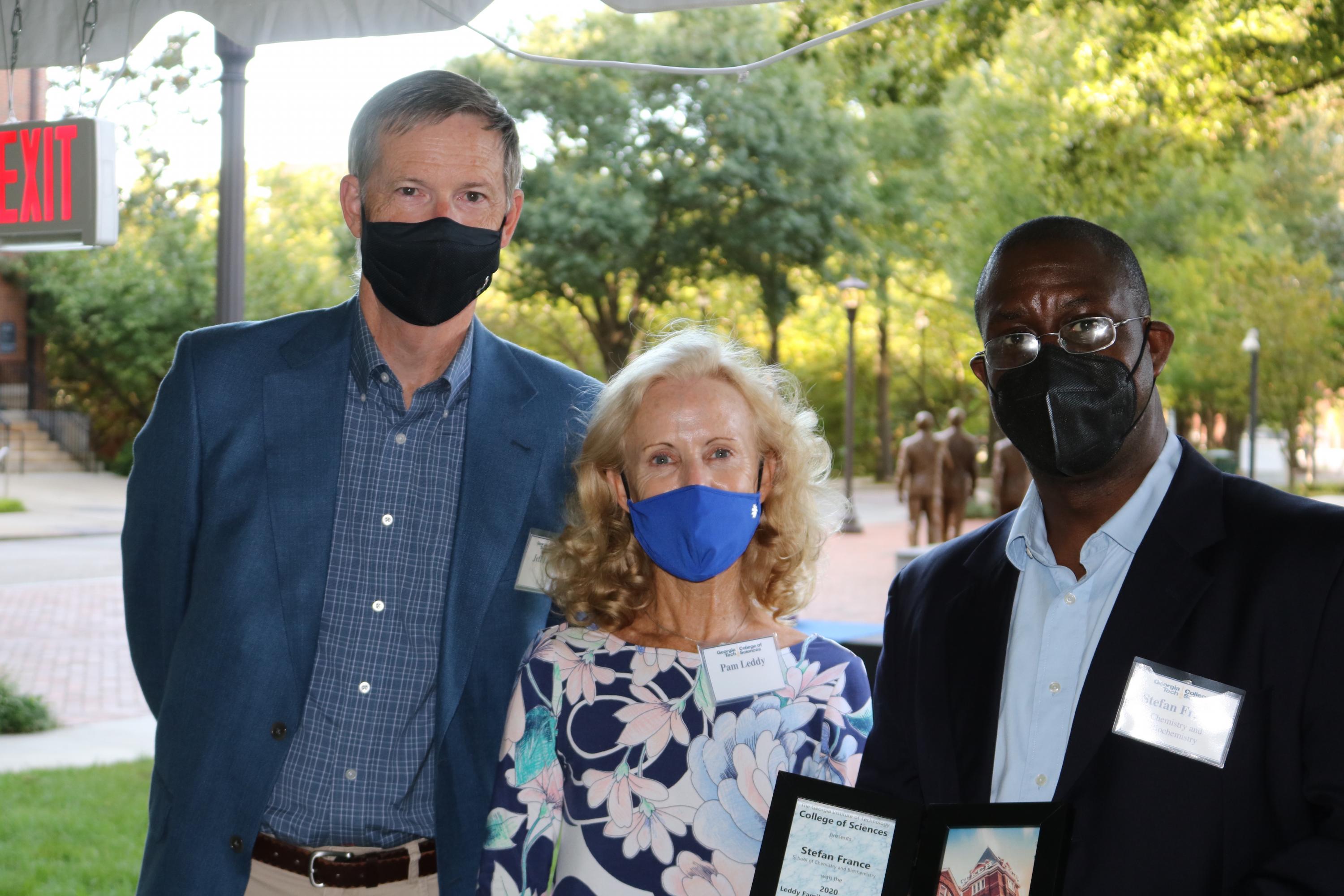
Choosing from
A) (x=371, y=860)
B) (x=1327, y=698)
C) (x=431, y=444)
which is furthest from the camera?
(x=431, y=444)

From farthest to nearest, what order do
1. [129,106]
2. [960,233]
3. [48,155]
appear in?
[960,233] < [129,106] < [48,155]

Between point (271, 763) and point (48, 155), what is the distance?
2.23 m

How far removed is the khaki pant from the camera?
7.95ft

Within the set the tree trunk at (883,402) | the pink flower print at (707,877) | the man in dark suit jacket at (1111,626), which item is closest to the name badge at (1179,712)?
the man in dark suit jacket at (1111,626)

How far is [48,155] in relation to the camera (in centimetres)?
370

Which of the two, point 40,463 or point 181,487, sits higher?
point 181,487

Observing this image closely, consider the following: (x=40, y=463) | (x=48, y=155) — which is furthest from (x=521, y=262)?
(x=48, y=155)

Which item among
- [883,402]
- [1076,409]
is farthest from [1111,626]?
[883,402]

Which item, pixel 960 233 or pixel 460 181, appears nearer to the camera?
pixel 460 181

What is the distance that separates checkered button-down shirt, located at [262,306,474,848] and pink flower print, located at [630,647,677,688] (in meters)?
0.40

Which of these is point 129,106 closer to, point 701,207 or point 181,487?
point 701,207

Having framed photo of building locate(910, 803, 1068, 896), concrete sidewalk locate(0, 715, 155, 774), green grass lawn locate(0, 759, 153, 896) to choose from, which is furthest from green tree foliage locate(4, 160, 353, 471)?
framed photo of building locate(910, 803, 1068, 896)

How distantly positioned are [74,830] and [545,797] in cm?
507

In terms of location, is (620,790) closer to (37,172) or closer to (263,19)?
(263,19)
